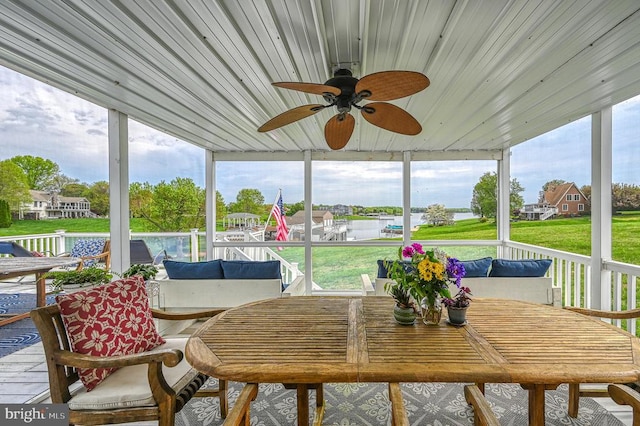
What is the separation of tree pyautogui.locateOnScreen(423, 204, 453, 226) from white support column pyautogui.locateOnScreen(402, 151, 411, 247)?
0.43 meters

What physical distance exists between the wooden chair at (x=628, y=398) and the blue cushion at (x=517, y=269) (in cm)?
178

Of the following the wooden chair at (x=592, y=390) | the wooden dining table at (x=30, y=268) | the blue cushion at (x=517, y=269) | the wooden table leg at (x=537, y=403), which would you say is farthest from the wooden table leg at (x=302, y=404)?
the wooden dining table at (x=30, y=268)

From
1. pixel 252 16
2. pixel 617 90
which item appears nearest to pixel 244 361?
pixel 252 16

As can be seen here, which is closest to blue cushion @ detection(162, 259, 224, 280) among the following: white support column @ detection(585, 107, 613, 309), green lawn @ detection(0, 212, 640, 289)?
green lawn @ detection(0, 212, 640, 289)

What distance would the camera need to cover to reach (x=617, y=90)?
2.67m

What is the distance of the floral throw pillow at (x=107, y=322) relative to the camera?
1.55 metres

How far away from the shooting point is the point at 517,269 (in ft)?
9.90

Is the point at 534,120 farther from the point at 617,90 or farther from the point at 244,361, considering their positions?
the point at 244,361

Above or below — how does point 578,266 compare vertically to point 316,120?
below

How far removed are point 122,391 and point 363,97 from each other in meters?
2.11

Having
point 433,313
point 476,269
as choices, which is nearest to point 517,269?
point 476,269

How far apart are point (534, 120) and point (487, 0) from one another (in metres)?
2.70

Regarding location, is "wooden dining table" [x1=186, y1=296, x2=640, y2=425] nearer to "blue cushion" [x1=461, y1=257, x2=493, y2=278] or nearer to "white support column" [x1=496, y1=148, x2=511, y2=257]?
"blue cushion" [x1=461, y1=257, x2=493, y2=278]

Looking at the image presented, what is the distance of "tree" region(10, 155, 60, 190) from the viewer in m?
2.28
